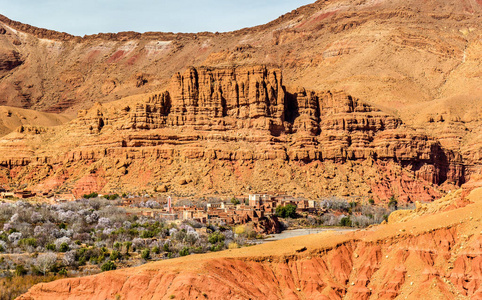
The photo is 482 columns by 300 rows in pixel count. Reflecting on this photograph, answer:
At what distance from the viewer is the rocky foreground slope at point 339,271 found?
81.0 feet

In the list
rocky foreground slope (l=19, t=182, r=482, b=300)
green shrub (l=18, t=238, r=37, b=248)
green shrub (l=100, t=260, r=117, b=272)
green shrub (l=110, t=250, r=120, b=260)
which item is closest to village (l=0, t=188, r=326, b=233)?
green shrub (l=110, t=250, r=120, b=260)

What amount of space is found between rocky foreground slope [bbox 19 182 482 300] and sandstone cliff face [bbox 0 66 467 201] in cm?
5686

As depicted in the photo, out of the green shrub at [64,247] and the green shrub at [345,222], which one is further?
the green shrub at [345,222]

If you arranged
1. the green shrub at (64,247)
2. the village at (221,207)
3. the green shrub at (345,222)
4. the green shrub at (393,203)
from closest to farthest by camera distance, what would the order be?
the green shrub at (64,247)
the village at (221,207)
the green shrub at (345,222)
the green shrub at (393,203)

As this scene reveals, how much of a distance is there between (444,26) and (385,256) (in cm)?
15301

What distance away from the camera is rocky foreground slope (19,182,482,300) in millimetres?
24688

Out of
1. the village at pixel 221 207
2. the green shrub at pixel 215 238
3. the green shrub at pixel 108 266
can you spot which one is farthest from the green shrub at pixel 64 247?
the village at pixel 221 207

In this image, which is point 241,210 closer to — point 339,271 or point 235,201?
point 235,201

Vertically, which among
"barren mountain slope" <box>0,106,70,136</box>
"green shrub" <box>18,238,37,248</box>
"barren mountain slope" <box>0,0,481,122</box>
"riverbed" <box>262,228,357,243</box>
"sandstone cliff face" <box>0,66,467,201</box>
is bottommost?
"riverbed" <box>262,228,357,243</box>

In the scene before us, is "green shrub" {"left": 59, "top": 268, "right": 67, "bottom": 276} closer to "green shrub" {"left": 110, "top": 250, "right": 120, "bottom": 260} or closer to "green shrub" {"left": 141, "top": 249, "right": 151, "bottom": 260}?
"green shrub" {"left": 110, "top": 250, "right": 120, "bottom": 260}

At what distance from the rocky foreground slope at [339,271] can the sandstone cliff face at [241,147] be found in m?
56.9

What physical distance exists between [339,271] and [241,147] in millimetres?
65830

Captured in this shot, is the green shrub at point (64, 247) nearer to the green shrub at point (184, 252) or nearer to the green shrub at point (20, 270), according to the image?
the green shrub at point (20, 270)

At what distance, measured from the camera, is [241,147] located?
92.9 meters
